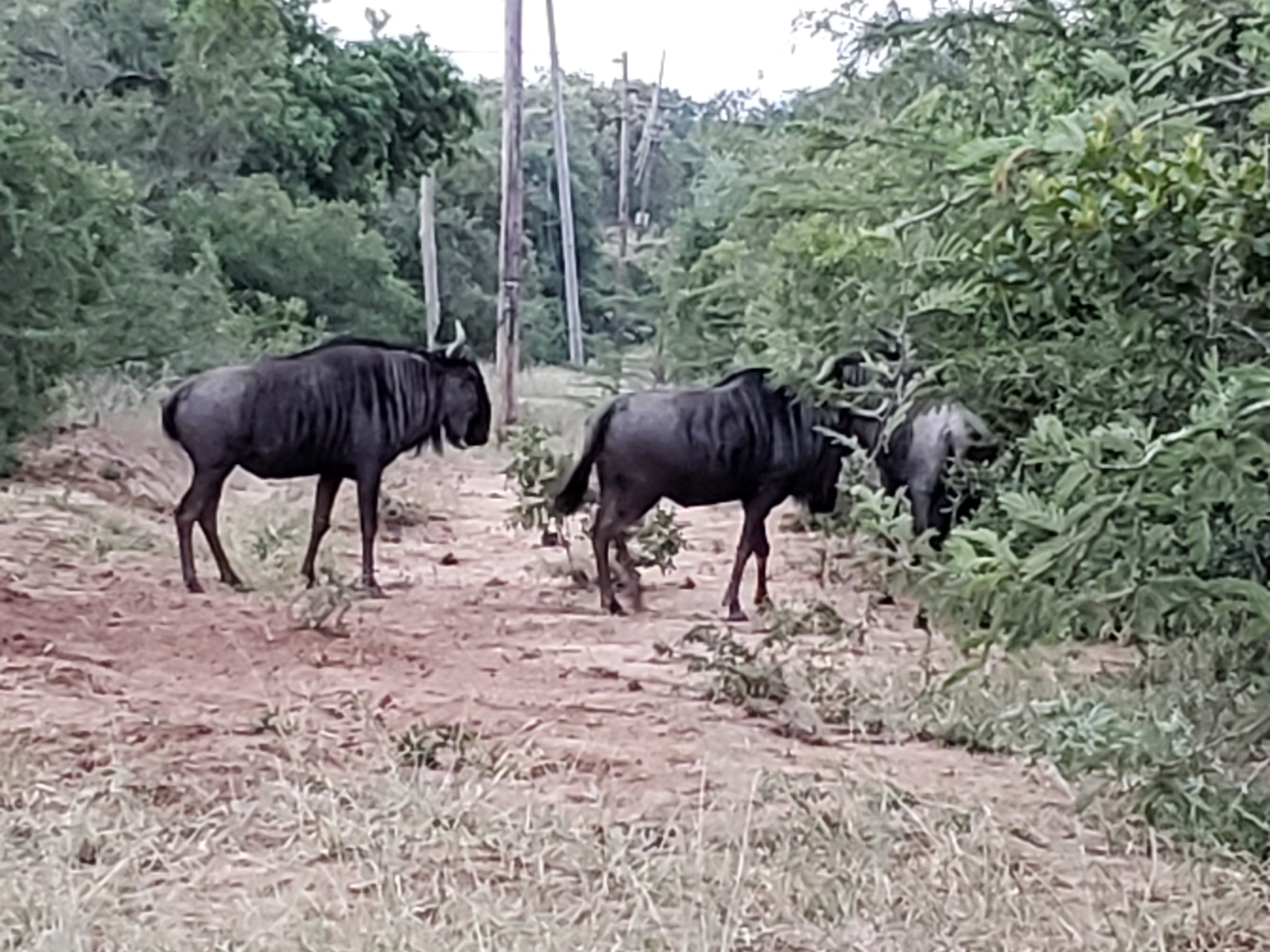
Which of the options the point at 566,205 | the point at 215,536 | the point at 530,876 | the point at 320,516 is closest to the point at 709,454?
the point at 320,516

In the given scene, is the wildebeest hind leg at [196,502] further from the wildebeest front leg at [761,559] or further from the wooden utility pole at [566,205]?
the wooden utility pole at [566,205]

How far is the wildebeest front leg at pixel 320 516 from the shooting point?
11.4m

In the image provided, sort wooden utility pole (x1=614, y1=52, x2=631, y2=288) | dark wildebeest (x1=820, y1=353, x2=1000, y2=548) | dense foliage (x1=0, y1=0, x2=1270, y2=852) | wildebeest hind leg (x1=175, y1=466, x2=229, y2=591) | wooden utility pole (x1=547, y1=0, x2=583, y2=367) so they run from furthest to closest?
wooden utility pole (x1=614, y1=52, x2=631, y2=288)
wooden utility pole (x1=547, y1=0, x2=583, y2=367)
wildebeest hind leg (x1=175, y1=466, x2=229, y2=591)
dark wildebeest (x1=820, y1=353, x2=1000, y2=548)
dense foliage (x1=0, y1=0, x2=1270, y2=852)

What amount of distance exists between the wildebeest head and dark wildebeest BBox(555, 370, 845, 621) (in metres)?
1.78

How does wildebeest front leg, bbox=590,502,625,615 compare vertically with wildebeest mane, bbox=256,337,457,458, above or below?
below

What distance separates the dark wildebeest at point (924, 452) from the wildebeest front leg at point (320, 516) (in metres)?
3.34

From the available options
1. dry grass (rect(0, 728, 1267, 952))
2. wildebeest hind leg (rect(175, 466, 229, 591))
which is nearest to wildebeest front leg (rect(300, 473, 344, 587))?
wildebeest hind leg (rect(175, 466, 229, 591))

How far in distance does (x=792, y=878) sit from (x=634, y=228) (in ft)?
156

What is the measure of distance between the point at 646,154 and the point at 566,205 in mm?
12831

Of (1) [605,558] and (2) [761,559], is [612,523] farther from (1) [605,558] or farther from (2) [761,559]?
(2) [761,559]

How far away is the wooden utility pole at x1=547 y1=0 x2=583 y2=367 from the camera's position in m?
33.6

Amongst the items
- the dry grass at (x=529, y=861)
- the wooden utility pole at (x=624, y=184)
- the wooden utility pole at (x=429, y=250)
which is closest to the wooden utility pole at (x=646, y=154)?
the wooden utility pole at (x=624, y=184)

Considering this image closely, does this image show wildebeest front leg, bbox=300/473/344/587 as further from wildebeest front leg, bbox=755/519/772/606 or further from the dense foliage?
wildebeest front leg, bbox=755/519/772/606

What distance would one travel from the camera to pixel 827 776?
20.2 ft
